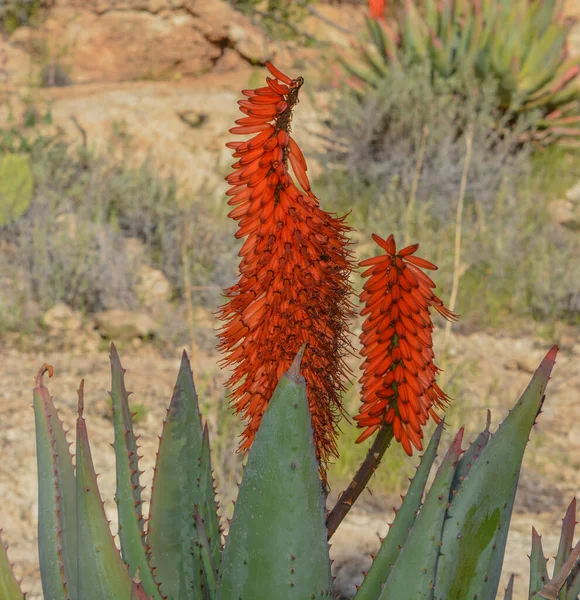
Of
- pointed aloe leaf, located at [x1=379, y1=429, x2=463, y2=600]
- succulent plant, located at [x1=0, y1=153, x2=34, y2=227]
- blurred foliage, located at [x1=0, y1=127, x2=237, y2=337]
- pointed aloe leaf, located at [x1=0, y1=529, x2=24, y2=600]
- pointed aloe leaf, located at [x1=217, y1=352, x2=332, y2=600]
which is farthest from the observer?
succulent plant, located at [x1=0, y1=153, x2=34, y2=227]

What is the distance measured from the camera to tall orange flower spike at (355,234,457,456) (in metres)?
1.23

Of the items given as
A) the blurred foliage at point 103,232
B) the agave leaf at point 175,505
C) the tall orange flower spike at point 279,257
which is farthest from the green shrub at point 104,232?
the tall orange flower spike at point 279,257

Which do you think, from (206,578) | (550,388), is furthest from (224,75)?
(206,578)

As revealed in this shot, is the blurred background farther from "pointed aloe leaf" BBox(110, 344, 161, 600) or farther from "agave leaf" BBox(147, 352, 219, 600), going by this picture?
"pointed aloe leaf" BBox(110, 344, 161, 600)

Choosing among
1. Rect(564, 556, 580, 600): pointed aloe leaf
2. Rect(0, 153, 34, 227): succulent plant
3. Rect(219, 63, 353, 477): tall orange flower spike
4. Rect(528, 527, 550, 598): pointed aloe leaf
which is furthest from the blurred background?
Rect(219, 63, 353, 477): tall orange flower spike

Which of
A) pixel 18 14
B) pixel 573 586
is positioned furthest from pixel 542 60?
pixel 573 586

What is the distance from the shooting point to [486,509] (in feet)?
4.02

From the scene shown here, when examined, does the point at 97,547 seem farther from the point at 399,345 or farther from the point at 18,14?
the point at 18,14

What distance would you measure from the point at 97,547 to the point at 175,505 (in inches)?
10.5

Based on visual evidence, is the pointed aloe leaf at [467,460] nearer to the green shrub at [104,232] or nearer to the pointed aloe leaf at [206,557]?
the pointed aloe leaf at [206,557]

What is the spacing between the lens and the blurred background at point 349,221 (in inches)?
154

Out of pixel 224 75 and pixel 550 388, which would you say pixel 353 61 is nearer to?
pixel 224 75

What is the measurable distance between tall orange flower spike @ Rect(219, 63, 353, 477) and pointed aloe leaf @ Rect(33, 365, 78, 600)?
0.46 m

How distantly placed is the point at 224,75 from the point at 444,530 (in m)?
10.0
